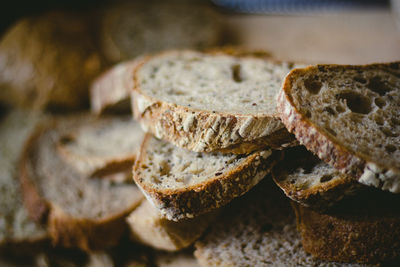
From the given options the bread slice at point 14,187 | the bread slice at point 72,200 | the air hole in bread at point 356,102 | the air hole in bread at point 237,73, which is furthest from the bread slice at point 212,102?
the bread slice at point 14,187

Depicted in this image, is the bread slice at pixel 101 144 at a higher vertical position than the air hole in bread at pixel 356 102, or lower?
lower

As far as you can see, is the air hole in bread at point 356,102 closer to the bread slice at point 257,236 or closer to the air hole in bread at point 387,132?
the air hole in bread at point 387,132

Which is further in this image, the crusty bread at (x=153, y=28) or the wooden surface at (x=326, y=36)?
the crusty bread at (x=153, y=28)

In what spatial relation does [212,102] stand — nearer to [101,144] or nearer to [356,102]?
[356,102]

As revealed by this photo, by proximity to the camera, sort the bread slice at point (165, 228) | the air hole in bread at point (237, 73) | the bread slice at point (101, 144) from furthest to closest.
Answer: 1. the bread slice at point (101, 144)
2. the air hole in bread at point (237, 73)
3. the bread slice at point (165, 228)

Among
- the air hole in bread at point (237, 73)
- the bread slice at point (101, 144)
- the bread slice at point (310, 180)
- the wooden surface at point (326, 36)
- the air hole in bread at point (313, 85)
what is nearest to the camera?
the bread slice at point (310, 180)

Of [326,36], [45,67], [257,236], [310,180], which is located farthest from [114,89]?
[326,36]

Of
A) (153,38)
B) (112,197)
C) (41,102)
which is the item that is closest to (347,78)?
(112,197)
